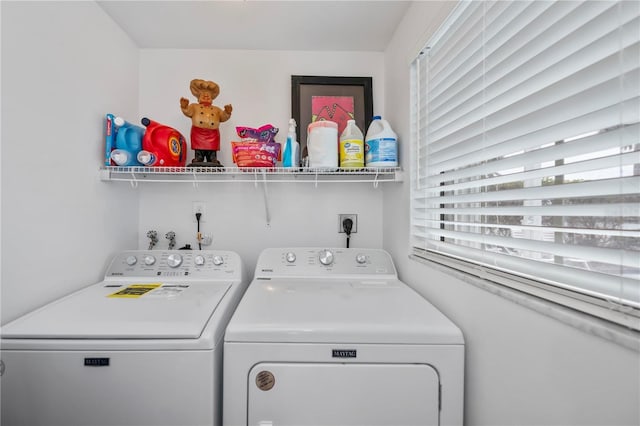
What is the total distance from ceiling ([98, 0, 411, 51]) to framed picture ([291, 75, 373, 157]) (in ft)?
0.81

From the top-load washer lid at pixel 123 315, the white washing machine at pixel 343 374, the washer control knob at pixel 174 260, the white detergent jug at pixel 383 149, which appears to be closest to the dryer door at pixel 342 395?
the white washing machine at pixel 343 374

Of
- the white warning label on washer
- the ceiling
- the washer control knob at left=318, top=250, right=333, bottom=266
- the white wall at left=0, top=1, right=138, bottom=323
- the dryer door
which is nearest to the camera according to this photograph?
the dryer door

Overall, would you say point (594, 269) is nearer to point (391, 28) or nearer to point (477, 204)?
point (477, 204)

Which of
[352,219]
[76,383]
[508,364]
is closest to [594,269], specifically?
[508,364]

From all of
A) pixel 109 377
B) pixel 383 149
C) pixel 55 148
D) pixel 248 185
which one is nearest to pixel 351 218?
pixel 383 149

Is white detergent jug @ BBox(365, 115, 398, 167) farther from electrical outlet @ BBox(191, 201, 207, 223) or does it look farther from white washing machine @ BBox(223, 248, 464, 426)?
electrical outlet @ BBox(191, 201, 207, 223)

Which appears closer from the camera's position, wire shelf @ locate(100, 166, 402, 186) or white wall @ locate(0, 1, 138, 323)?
white wall @ locate(0, 1, 138, 323)

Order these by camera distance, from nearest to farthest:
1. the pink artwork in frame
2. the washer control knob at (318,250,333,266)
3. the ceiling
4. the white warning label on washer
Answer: the white warning label on washer, the ceiling, the washer control knob at (318,250,333,266), the pink artwork in frame

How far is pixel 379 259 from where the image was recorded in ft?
5.56

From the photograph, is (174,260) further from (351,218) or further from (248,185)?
(351,218)

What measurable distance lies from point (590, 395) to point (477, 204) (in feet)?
2.02

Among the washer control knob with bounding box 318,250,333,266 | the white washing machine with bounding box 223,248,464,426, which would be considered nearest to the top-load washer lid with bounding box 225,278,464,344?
the white washing machine with bounding box 223,248,464,426

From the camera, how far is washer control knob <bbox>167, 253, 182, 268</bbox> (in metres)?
1.59

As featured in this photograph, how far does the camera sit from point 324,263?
165 cm
